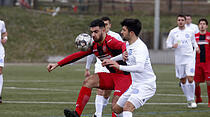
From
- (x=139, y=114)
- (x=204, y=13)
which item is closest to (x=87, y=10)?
(x=204, y=13)

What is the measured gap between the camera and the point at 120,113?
981 cm

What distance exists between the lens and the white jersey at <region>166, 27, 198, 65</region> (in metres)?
14.6

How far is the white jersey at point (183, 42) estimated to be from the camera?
14648mm

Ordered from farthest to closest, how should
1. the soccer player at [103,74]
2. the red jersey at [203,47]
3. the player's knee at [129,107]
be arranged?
1. the red jersey at [203,47]
2. the soccer player at [103,74]
3. the player's knee at [129,107]

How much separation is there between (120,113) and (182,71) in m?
5.28

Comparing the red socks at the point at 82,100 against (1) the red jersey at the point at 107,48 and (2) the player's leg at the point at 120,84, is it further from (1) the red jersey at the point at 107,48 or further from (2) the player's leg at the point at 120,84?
(1) the red jersey at the point at 107,48

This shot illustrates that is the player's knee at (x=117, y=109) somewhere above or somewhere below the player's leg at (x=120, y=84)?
below

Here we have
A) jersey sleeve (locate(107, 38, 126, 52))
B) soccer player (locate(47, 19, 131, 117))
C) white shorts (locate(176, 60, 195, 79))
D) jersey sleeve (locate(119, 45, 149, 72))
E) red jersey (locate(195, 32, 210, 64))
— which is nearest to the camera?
jersey sleeve (locate(119, 45, 149, 72))

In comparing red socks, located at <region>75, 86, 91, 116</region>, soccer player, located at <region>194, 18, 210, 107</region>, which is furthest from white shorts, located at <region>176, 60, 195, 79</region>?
red socks, located at <region>75, 86, 91, 116</region>

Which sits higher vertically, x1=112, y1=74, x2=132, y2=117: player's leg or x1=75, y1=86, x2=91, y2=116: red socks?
x1=112, y1=74, x2=132, y2=117: player's leg

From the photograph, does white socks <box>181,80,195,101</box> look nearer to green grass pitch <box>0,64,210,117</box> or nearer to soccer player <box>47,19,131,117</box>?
green grass pitch <box>0,64,210,117</box>

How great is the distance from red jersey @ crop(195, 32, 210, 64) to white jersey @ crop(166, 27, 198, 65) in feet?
1.41

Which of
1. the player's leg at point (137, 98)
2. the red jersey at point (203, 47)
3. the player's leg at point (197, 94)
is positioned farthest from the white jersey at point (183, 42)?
the player's leg at point (137, 98)

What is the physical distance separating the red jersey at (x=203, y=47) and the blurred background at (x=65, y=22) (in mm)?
20752
